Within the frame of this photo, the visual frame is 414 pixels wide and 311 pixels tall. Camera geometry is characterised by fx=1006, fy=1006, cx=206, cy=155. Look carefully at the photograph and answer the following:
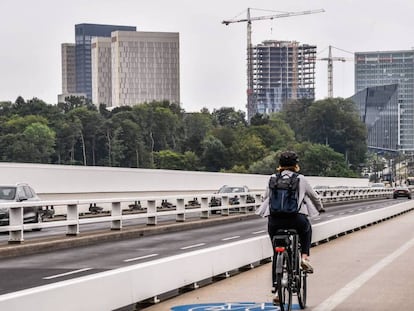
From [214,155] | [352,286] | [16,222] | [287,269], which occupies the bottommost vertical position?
[352,286]

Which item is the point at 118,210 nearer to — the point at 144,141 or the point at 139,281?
the point at 139,281

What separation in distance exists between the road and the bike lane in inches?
107

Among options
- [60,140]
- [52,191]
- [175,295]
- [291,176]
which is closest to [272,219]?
[291,176]

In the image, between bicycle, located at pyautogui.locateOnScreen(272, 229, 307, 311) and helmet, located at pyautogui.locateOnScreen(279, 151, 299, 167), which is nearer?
bicycle, located at pyautogui.locateOnScreen(272, 229, 307, 311)

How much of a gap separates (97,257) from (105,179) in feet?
98.6

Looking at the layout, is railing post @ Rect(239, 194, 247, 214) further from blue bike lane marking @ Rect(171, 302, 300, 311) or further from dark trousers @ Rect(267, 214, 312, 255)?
dark trousers @ Rect(267, 214, 312, 255)

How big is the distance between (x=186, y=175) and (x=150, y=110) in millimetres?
108859

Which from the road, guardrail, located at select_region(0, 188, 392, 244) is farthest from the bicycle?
guardrail, located at select_region(0, 188, 392, 244)

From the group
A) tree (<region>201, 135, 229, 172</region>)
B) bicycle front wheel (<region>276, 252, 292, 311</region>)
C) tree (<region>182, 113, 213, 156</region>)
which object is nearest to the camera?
bicycle front wheel (<region>276, 252, 292, 311</region>)

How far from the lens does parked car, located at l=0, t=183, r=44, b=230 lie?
28.4 metres

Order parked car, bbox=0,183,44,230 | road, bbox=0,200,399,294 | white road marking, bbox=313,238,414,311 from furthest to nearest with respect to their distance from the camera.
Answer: parked car, bbox=0,183,44,230 < road, bbox=0,200,399,294 < white road marking, bbox=313,238,414,311

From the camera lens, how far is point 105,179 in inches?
1970

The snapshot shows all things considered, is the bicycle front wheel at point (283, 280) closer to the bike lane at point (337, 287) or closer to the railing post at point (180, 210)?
the bike lane at point (337, 287)

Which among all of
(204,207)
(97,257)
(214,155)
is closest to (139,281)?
(97,257)
